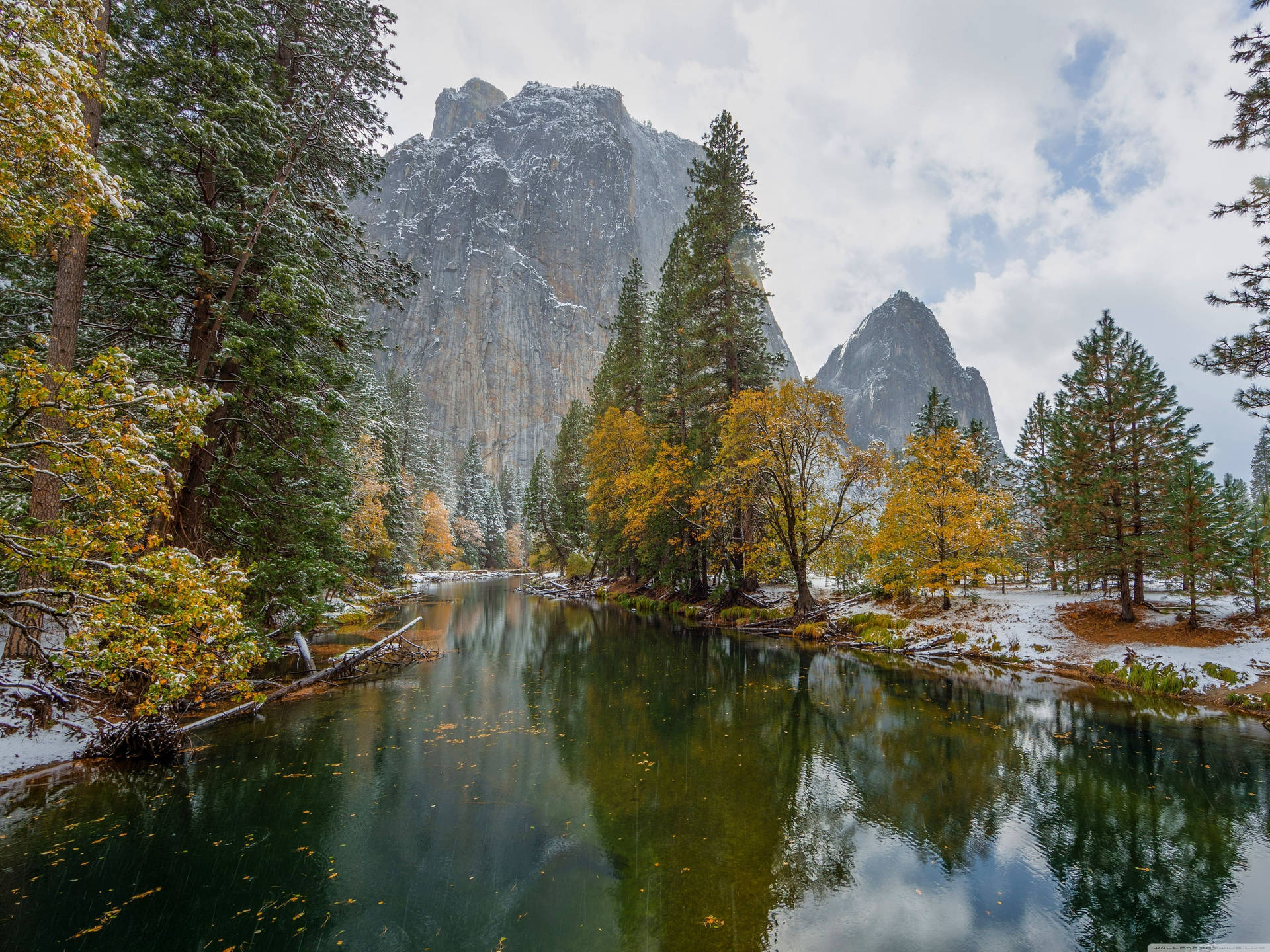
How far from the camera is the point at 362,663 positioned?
46.6 ft

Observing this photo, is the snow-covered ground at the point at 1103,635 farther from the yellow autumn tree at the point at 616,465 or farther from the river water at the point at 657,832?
the yellow autumn tree at the point at 616,465

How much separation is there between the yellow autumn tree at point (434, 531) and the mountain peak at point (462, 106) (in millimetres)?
170305

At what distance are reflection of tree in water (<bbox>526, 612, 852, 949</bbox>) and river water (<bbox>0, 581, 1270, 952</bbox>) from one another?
4 centimetres

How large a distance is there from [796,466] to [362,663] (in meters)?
16.0

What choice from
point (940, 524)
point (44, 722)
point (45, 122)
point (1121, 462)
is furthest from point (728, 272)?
point (44, 722)

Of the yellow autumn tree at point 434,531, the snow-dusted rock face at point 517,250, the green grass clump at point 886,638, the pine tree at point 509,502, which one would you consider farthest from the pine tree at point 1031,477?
the snow-dusted rock face at point 517,250

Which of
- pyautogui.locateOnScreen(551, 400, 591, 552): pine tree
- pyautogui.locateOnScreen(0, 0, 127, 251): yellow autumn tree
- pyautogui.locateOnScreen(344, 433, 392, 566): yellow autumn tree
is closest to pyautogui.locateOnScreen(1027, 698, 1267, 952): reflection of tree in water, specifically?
pyautogui.locateOnScreen(0, 0, 127, 251): yellow autumn tree

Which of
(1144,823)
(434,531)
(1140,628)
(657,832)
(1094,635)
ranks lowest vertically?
(657,832)

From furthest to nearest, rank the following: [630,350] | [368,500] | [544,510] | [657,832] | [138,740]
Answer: [544,510], [630,350], [368,500], [138,740], [657,832]

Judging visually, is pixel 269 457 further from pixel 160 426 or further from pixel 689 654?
pixel 689 654

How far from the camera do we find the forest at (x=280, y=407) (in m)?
4.77

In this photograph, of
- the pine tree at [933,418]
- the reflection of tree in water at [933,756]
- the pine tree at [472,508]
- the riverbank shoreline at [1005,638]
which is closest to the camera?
the reflection of tree in water at [933,756]

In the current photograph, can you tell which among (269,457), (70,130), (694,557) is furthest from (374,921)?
(694,557)

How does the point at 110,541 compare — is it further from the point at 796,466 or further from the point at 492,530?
the point at 492,530
